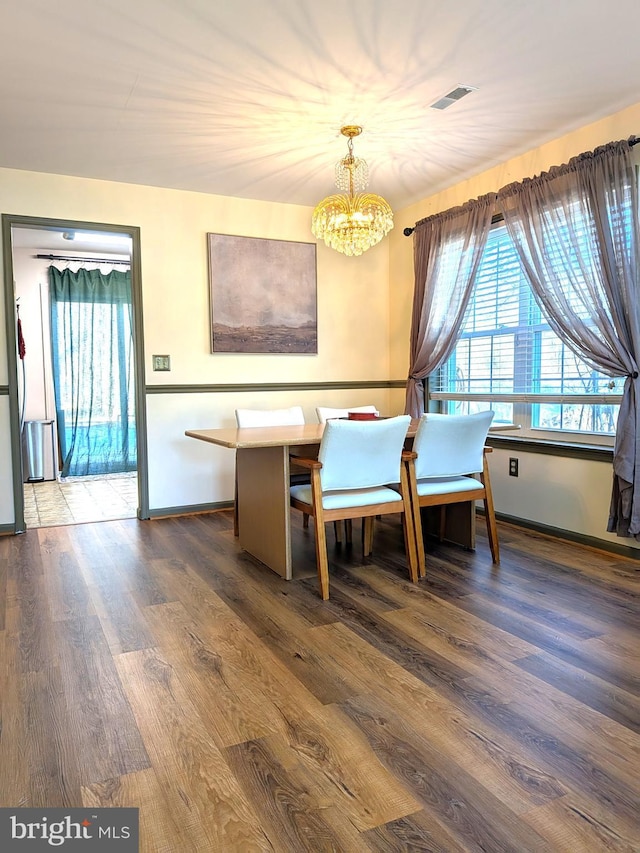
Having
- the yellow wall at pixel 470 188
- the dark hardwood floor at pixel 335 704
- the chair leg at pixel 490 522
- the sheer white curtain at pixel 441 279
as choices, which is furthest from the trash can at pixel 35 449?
the chair leg at pixel 490 522

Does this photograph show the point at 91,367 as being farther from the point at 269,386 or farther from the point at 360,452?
the point at 360,452

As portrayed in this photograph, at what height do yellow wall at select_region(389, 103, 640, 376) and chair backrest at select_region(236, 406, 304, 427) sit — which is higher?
yellow wall at select_region(389, 103, 640, 376)

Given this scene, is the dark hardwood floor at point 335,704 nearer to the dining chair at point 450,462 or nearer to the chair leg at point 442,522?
the dining chair at point 450,462

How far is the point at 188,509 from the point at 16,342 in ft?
5.62

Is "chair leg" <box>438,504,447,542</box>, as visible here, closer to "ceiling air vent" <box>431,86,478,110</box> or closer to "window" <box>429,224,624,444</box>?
"window" <box>429,224,624,444</box>

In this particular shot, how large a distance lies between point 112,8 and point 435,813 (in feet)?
9.35

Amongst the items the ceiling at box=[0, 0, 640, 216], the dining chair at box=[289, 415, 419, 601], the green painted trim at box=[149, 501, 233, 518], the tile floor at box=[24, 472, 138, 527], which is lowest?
the tile floor at box=[24, 472, 138, 527]

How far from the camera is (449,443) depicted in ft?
10.1

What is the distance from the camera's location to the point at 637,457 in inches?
118

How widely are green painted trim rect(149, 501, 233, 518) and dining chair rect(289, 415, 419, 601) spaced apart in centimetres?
175

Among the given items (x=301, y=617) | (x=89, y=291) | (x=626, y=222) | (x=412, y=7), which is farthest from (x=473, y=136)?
(x=89, y=291)

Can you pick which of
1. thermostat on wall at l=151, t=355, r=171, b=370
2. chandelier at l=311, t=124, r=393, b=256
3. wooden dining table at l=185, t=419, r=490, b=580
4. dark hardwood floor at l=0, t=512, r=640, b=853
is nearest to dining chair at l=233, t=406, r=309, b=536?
wooden dining table at l=185, t=419, r=490, b=580

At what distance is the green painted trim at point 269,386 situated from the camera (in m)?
4.42

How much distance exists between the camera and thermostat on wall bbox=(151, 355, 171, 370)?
4.36 meters
